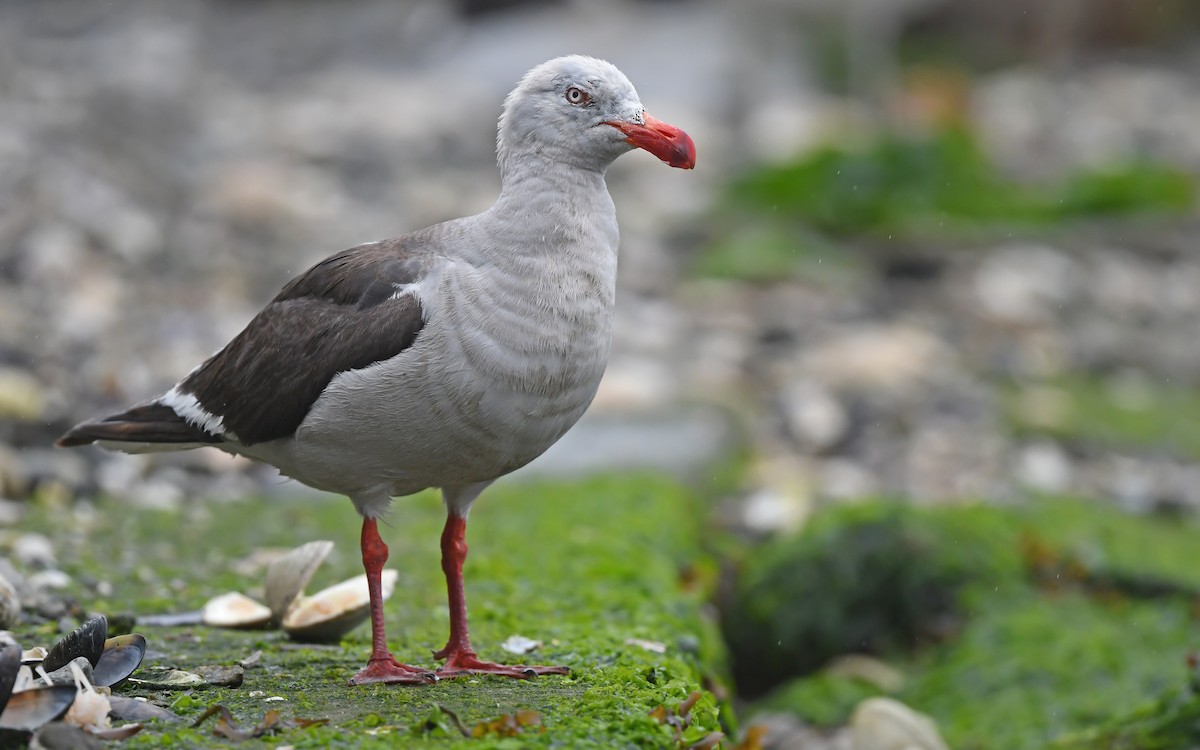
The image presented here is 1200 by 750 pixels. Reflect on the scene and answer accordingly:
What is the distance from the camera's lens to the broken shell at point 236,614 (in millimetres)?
5223

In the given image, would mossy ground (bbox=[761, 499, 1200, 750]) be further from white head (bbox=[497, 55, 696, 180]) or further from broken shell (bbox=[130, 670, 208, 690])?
broken shell (bbox=[130, 670, 208, 690])

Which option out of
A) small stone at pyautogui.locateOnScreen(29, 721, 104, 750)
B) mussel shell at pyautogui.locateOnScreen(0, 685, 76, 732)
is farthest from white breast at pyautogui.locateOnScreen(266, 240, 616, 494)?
small stone at pyautogui.locateOnScreen(29, 721, 104, 750)

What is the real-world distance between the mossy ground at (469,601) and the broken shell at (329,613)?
7cm

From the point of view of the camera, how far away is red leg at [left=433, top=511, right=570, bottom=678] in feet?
14.8

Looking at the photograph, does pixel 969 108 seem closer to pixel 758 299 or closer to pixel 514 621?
pixel 758 299

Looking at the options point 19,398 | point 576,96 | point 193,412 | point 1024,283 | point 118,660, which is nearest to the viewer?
point 118,660

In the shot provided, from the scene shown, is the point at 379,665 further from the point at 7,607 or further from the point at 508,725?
the point at 7,607

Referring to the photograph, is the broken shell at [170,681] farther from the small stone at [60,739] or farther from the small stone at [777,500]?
the small stone at [777,500]

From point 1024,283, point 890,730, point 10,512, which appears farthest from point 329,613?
point 1024,283

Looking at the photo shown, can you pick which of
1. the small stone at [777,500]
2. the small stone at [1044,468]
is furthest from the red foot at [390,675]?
the small stone at [1044,468]

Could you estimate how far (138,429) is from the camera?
5.05 m

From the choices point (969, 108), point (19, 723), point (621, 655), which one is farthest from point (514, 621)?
point (969, 108)

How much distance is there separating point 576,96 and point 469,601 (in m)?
2.14

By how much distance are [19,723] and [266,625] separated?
181 cm
